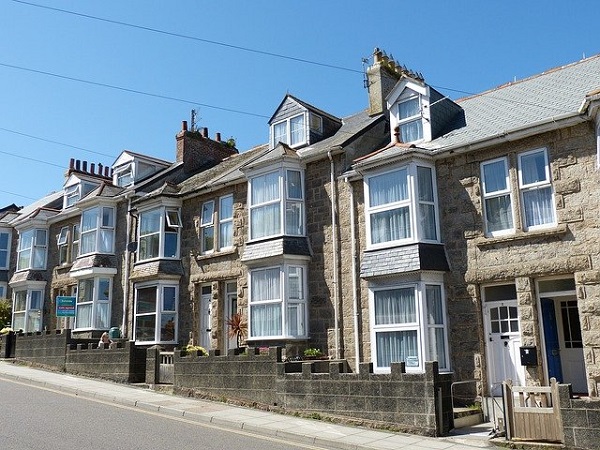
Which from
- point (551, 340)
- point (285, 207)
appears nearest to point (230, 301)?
point (285, 207)

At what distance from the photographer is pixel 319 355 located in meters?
16.6

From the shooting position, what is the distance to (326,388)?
43.2 feet

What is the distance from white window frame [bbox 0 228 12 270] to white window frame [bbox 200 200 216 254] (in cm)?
1721

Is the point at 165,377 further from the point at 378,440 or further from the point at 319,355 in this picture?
the point at 378,440

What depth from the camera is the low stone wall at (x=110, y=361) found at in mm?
18562

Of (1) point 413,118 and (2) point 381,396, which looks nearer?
(2) point 381,396

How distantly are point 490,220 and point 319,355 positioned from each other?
20.1 feet

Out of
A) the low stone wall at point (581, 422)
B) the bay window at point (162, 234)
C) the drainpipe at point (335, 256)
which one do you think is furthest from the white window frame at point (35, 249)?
the low stone wall at point (581, 422)

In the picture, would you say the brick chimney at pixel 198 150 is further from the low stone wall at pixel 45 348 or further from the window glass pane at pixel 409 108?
the window glass pane at pixel 409 108

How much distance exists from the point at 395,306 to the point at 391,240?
1794 mm

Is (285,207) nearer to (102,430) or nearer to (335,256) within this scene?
(335,256)

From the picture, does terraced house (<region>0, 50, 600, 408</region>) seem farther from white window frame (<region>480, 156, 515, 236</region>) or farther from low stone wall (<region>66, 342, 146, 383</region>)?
low stone wall (<region>66, 342, 146, 383</region>)

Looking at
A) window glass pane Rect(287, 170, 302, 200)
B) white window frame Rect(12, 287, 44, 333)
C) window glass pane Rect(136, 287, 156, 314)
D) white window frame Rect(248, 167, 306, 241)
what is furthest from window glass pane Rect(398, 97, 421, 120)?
white window frame Rect(12, 287, 44, 333)

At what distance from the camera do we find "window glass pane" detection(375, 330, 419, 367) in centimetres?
1452
